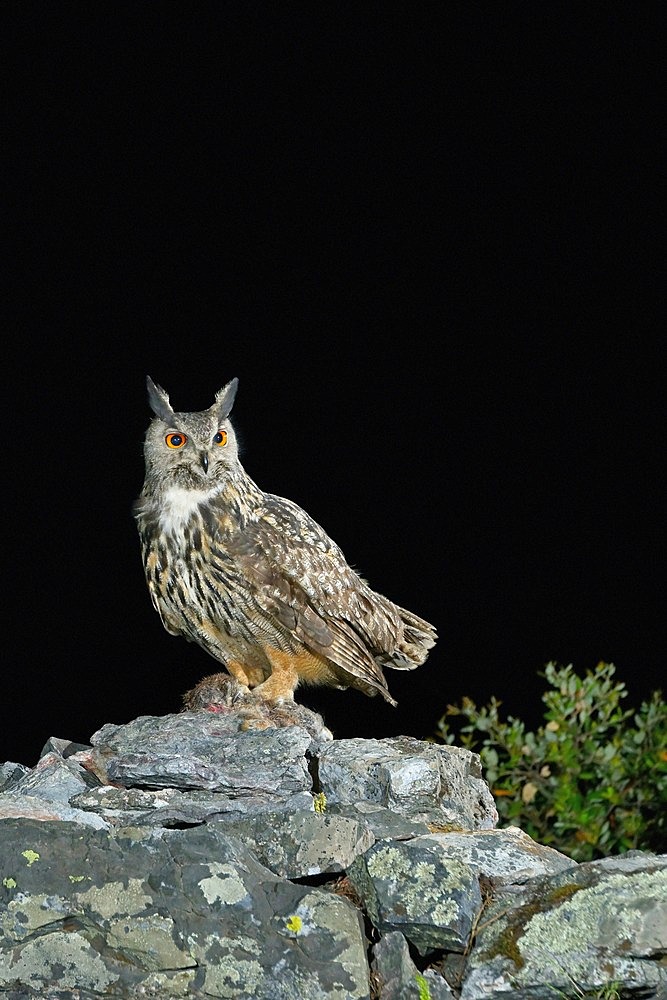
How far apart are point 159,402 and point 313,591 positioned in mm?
783

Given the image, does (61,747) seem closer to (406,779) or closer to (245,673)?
(245,673)

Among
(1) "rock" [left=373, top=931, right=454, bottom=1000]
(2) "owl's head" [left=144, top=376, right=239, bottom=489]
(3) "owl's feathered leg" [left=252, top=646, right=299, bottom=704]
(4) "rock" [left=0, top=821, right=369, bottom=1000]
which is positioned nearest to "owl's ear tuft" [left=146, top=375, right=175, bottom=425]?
(2) "owl's head" [left=144, top=376, right=239, bottom=489]

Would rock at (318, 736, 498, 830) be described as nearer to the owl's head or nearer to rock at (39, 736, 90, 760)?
rock at (39, 736, 90, 760)

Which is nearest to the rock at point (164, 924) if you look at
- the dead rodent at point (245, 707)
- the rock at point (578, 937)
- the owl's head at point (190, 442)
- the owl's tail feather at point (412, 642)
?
the rock at point (578, 937)

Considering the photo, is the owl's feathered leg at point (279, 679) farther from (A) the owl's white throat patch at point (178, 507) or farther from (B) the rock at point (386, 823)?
(B) the rock at point (386, 823)

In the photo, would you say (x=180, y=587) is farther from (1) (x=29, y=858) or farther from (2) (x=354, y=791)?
(1) (x=29, y=858)

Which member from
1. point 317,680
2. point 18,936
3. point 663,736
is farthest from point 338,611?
point 18,936

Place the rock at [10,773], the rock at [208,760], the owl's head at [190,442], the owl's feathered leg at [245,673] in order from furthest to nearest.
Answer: the owl's feathered leg at [245,673] → the owl's head at [190,442] → the rock at [10,773] → the rock at [208,760]

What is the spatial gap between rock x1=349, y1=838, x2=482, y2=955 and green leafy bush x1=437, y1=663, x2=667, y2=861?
215 cm

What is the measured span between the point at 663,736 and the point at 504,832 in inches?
74.4

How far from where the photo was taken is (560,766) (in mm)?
4781

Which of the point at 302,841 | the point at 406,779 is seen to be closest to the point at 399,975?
the point at 302,841

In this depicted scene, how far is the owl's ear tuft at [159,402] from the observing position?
3.80 metres

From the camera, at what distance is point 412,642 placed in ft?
14.3
